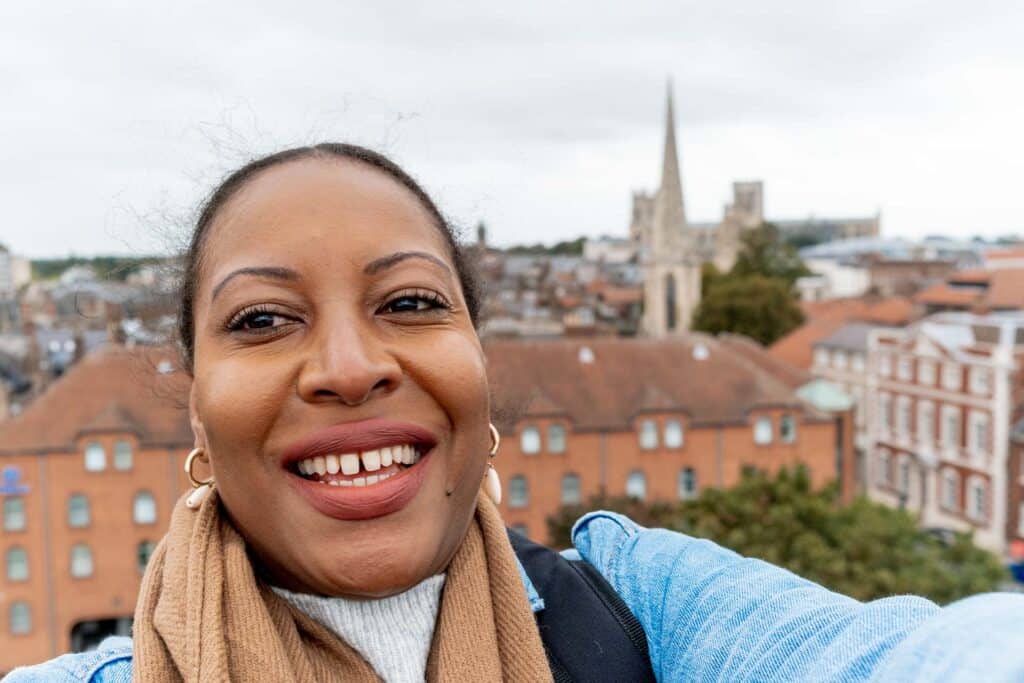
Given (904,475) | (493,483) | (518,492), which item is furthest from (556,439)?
(493,483)

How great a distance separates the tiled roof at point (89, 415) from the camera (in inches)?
1036

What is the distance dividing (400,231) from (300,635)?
0.97 m

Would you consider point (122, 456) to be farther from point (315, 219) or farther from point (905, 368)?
point (905, 368)

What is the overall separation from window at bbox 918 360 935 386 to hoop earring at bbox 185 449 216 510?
36.1 meters

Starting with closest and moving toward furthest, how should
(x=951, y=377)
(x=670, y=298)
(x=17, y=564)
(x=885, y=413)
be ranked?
(x=17, y=564) → (x=951, y=377) → (x=885, y=413) → (x=670, y=298)

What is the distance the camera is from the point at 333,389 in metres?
1.93

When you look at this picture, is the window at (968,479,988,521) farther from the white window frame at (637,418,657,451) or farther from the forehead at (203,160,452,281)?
the forehead at (203,160,452,281)

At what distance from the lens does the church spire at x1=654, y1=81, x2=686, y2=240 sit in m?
77.6

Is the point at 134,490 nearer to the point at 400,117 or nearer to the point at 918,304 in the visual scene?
the point at 400,117

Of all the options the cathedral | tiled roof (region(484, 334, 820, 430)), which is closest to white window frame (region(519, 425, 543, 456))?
tiled roof (region(484, 334, 820, 430))

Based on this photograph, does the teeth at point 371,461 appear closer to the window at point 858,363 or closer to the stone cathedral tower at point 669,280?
the window at point 858,363

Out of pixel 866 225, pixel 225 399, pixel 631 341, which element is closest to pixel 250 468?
pixel 225 399

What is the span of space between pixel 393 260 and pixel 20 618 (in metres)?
29.9

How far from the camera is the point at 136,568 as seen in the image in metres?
27.0
